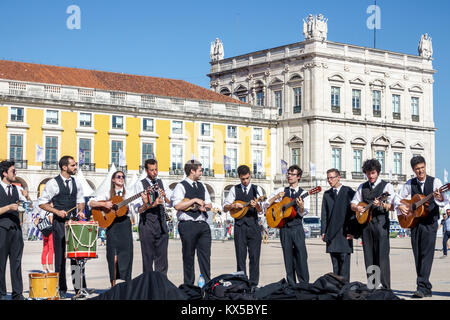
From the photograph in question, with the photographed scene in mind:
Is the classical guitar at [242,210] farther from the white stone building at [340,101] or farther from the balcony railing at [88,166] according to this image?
the white stone building at [340,101]

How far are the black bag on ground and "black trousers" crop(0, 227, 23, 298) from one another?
8.51 ft

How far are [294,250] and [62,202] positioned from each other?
312 centimetres

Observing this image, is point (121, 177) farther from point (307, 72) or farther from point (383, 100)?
point (383, 100)

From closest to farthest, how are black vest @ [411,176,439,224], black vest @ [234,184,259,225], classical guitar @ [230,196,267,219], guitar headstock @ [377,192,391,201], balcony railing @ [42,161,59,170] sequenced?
guitar headstock @ [377,192,391,201], black vest @ [411,176,439,224], classical guitar @ [230,196,267,219], black vest @ [234,184,259,225], balcony railing @ [42,161,59,170]

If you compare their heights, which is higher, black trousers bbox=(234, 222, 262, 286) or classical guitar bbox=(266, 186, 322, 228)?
classical guitar bbox=(266, 186, 322, 228)

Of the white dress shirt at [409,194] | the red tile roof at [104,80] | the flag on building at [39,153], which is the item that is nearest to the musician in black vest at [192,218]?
the white dress shirt at [409,194]

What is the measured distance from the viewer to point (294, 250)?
36.5 ft

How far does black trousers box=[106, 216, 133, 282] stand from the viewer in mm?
10602

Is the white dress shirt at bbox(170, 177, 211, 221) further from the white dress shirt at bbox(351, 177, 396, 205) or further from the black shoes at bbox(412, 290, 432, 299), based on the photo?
the black shoes at bbox(412, 290, 432, 299)

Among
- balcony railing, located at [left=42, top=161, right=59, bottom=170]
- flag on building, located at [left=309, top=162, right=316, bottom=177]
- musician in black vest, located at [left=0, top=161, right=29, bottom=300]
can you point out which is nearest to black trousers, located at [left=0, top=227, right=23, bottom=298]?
musician in black vest, located at [left=0, top=161, right=29, bottom=300]

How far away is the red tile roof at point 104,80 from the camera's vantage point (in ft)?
160

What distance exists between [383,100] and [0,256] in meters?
49.2

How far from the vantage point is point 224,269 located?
15695 millimetres

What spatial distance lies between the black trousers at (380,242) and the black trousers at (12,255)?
14.1ft
